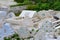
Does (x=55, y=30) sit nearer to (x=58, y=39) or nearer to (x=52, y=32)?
(x=52, y=32)

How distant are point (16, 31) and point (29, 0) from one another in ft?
20.6

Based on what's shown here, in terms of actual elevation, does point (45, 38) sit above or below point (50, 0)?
above

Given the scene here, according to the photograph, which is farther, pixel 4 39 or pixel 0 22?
pixel 0 22

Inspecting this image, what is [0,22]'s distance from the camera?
3822 millimetres

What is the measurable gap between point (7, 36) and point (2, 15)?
768 millimetres

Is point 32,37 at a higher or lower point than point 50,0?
higher

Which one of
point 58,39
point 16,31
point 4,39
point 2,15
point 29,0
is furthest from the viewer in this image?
point 29,0

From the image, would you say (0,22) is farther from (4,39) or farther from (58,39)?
(58,39)

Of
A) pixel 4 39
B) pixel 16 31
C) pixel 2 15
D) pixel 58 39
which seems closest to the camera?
pixel 58 39

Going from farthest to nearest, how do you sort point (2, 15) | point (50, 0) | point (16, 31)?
point (50, 0) → point (2, 15) → point (16, 31)

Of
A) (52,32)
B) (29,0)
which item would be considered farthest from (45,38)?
(29,0)

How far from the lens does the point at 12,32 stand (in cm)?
358

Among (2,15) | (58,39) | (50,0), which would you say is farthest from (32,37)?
(50,0)

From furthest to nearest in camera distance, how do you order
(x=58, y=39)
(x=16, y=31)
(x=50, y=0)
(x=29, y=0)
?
(x=29, y=0)
(x=50, y=0)
(x=16, y=31)
(x=58, y=39)
